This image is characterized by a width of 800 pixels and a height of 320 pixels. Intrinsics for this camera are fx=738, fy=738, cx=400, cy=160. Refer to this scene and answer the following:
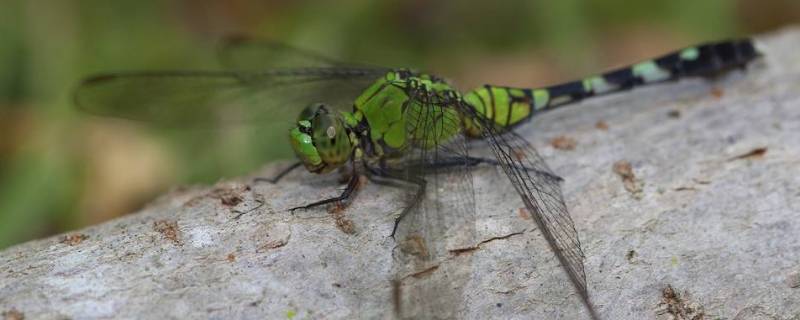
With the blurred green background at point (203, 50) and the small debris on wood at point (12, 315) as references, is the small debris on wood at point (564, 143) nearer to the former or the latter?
the blurred green background at point (203, 50)

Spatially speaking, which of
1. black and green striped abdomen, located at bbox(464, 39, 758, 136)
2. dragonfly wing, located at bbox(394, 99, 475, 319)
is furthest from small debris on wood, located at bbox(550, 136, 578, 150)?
dragonfly wing, located at bbox(394, 99, 475, 319)

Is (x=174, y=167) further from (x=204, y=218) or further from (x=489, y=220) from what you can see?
(x=489, y=220)

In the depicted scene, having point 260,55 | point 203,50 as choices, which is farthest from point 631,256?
point 203,50

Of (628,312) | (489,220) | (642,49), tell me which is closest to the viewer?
(628,312)

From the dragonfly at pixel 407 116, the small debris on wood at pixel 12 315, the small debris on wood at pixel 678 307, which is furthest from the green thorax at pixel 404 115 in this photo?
the small debris on wood at pixel 12 315

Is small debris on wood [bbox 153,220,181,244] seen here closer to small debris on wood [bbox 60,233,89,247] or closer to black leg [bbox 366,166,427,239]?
small debris on wood [bbox 60,233,89,247]

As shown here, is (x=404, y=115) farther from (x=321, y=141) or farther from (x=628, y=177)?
(x=628, y=177)

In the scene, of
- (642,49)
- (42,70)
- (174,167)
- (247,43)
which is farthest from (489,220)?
(42,70)
